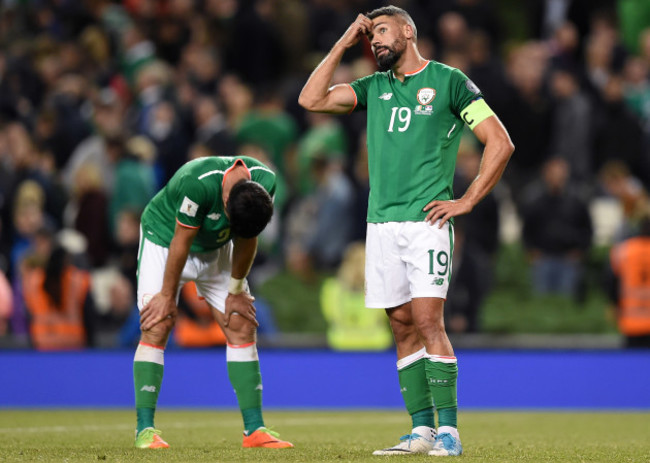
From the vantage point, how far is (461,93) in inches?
278

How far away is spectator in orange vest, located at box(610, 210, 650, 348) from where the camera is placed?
12844 millimetres

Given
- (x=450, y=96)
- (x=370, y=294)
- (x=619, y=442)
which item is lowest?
(x=619, y=442)

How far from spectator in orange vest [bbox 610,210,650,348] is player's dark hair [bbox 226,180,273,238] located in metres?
6.65

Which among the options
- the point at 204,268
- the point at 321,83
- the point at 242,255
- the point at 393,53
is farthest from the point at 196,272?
the point at 393,53

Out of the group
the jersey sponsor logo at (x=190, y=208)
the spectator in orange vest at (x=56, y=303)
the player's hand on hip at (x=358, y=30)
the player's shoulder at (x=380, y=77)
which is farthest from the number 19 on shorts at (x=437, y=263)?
the spectator in orange vest at (x=56, y=303)

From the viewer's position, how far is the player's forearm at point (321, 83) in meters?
7.35

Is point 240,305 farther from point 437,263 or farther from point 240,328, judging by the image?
A: point 437,263

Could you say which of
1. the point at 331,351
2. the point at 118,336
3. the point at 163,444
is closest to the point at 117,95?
the point at 118,336

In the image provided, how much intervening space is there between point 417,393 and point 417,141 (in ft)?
4.74

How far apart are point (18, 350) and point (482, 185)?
728 cm

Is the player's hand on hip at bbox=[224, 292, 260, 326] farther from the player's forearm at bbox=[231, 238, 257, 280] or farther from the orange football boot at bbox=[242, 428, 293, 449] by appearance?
the orange football boot at bbox=[242, 428, 293, 449]

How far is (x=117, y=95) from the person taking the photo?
1766 cm

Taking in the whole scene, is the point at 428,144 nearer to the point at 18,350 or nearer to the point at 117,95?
the point at 18,350

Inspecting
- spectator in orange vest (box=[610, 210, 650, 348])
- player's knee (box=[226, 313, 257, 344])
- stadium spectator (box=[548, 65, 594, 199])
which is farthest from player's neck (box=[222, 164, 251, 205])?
stadium spectator (box=[548, 65, 594, 199])
